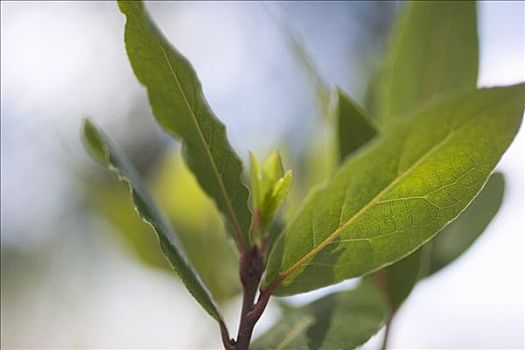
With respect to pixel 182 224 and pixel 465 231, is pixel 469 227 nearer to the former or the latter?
pixel 465 231

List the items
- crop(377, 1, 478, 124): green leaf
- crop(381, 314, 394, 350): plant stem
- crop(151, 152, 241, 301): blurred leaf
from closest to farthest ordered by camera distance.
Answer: crop(381, 314, 394, 350): plant stem → crop(377, 1, 478, 124): green leaf → crop(151, 152, 241, 301): blurred leaf

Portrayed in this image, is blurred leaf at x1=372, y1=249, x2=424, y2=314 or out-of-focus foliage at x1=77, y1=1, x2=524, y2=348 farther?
blurred leaf at x1=372, y1=249, x2=424, y2=314

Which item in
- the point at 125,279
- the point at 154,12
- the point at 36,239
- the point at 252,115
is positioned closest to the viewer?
the point at 125,279

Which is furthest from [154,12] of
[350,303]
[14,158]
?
[350,303]

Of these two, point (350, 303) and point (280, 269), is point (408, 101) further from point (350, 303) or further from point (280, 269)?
point (280, 269)

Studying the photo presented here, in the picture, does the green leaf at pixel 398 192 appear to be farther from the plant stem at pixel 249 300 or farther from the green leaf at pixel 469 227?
the green leaf at pixel 469 227

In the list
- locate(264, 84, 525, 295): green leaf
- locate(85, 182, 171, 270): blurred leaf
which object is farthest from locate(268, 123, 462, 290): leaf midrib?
locate(85, 182, 171, 270): blurred leaf

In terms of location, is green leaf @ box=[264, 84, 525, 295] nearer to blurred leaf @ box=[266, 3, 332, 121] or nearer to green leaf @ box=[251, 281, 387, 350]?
green leaf @ box=[251, 281, 387, 350]
